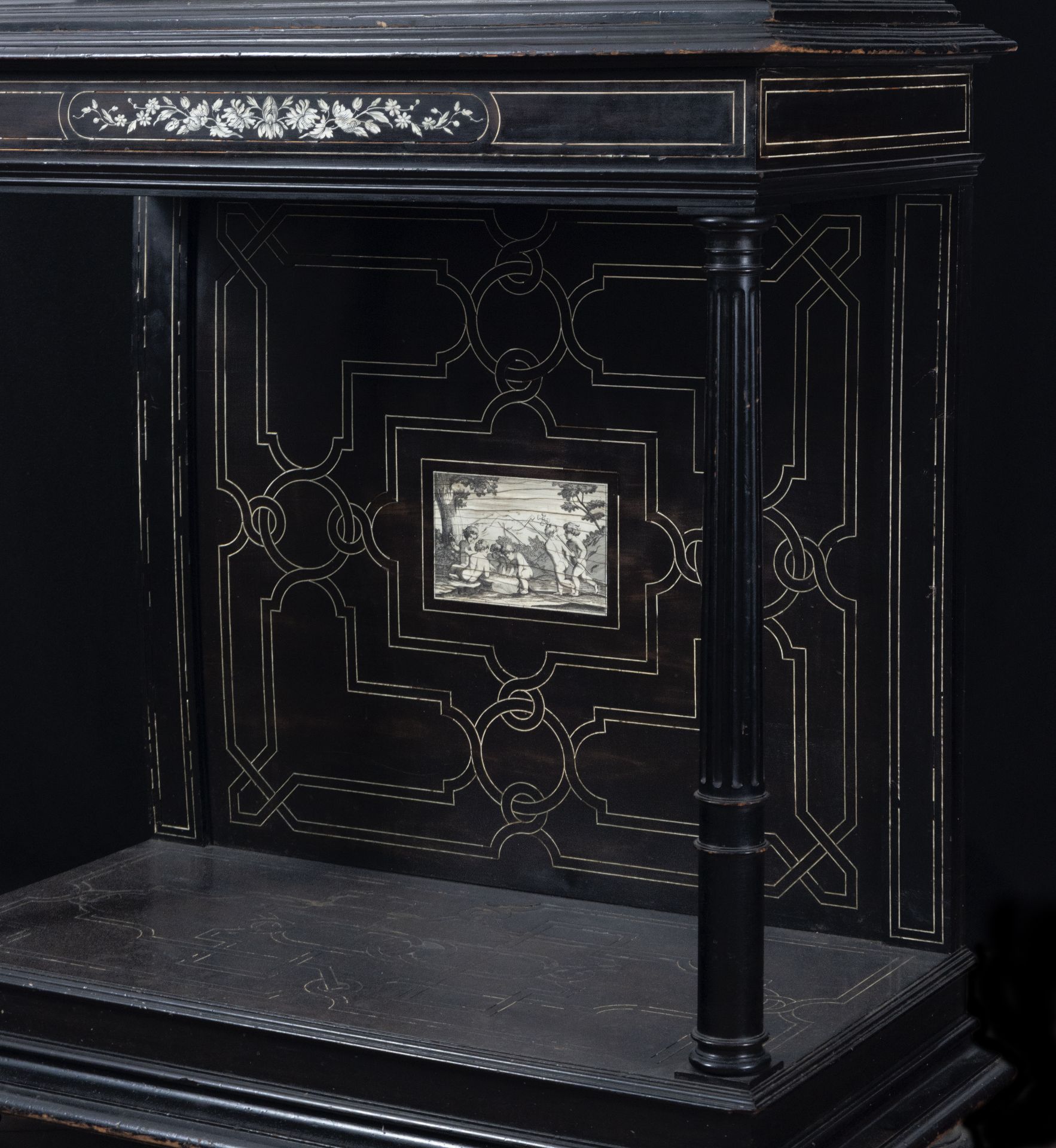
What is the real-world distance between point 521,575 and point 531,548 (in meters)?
0.06

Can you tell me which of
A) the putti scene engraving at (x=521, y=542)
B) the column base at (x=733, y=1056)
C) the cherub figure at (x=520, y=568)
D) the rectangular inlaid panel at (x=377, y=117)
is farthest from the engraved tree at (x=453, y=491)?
the column base at (x=733, y=1056)

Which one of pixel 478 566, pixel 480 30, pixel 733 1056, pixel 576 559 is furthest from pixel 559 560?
pixel 480 30

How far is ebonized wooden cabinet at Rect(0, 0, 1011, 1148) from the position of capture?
3338mm

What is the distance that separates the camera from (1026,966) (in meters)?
4.56

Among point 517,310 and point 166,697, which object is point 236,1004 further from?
point 517,310

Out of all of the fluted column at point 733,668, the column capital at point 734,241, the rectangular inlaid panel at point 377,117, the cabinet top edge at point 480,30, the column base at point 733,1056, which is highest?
the cabinet top edge at point 480,30

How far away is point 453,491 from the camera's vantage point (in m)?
4.45

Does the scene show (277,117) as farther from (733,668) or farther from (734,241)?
(733,668)

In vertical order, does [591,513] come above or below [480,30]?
below

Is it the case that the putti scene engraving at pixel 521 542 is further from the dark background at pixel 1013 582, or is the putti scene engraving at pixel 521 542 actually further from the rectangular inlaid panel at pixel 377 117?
the rectangular inlaid panel at pixel 377 117

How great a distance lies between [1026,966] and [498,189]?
2186 millimetres

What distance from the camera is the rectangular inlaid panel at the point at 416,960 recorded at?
3.79 meters

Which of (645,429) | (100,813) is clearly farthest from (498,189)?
(100,813)

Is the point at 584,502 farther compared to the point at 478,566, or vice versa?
the point at 478,566
